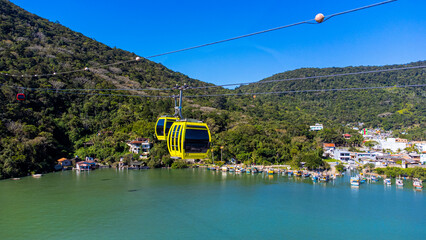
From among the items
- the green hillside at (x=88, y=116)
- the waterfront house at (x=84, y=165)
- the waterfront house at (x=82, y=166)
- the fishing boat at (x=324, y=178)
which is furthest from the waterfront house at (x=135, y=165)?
the fishing boat at (x=324, y=178)

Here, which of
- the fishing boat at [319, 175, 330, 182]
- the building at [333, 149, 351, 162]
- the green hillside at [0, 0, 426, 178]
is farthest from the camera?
the building at [333, 149, 351, 162]

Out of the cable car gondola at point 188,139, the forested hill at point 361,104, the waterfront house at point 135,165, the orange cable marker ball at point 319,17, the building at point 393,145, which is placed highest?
the forested hill at point 361,104

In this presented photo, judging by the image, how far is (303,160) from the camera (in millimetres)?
28281

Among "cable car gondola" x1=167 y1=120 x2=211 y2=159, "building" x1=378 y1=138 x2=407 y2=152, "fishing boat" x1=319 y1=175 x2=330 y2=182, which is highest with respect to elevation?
"cable car gondola" x1=167 y1=120 x2=211 y2=159

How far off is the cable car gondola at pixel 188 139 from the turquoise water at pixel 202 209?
232 inches

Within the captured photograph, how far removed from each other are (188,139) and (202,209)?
9224mm

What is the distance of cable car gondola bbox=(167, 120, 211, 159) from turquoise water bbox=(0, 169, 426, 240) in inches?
232

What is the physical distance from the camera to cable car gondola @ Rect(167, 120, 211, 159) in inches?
268

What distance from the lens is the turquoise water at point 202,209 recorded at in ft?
39.5

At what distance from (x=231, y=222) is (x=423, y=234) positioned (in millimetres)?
8208

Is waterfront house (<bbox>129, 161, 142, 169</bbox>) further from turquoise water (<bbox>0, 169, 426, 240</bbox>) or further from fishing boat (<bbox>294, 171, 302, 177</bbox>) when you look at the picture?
fishing boat (<bbox>294, 171, 302, 177</bbox>)

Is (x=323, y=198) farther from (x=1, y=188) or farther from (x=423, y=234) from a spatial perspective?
(x=1, y=188)

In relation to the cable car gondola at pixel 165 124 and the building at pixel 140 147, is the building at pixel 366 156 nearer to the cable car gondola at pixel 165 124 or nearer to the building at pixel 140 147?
the building at pixel 140 147

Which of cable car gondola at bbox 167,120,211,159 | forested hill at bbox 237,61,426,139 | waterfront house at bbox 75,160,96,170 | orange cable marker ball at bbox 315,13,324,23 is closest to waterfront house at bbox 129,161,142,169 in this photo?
waterfront house at bbox 75,160,96,170
